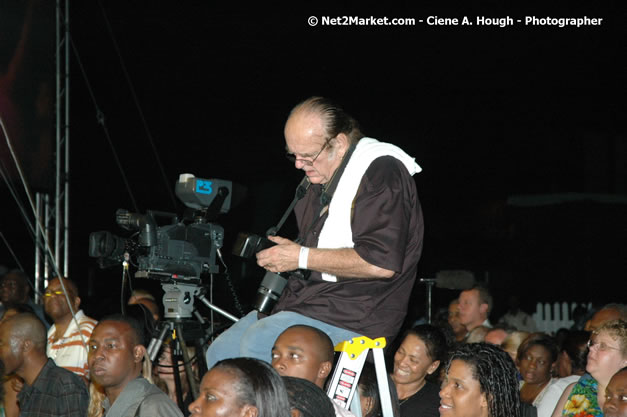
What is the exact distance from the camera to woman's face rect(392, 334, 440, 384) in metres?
4.83

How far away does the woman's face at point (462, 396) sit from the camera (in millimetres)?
3377

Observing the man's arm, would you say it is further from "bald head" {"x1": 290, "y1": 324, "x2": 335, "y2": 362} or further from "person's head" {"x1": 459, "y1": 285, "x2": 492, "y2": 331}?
"person's head" {"x1": 459, "y1": 285, "x2": 492, "y2": 331}

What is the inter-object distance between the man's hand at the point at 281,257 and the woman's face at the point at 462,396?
0.91 m

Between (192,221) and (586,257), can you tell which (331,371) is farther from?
(586,257)

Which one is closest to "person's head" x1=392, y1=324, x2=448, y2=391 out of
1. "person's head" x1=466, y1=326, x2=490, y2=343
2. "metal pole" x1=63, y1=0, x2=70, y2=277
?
"person's head" x1=466, y1=326, x2=490, y2=343

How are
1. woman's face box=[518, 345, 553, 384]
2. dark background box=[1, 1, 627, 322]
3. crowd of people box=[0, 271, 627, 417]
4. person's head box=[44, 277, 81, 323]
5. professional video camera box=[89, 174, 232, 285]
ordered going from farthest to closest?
dark background box=[1, 1, 627, 322] → person's head box=[44, 277, 81, 323] → woman's face box=[518, 345, 553, 384] → professional video camera box=[89, 174, 232, 285] → crowd of people box=[0, 271, 627, 417]

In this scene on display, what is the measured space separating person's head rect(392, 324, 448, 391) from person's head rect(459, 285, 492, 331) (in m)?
2.85

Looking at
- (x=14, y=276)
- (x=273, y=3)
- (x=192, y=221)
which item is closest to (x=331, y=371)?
(x=192, y=221)

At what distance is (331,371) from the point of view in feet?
11.8

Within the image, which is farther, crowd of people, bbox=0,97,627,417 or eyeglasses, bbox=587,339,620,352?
eyeglasses, bbox=587,339,620,352

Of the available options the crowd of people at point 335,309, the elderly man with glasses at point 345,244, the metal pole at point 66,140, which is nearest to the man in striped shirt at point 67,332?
the metal pole at point 66,140

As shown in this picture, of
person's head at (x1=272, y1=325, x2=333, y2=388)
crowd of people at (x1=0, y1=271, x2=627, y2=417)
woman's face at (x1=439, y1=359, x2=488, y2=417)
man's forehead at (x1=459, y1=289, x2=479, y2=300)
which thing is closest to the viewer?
crowd of people at (x1=0, y1=271, x2=627, y2=417)

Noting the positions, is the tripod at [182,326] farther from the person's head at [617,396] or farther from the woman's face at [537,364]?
the woman's face at [537,364]

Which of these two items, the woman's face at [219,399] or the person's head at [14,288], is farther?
the person's head at [14,288]
